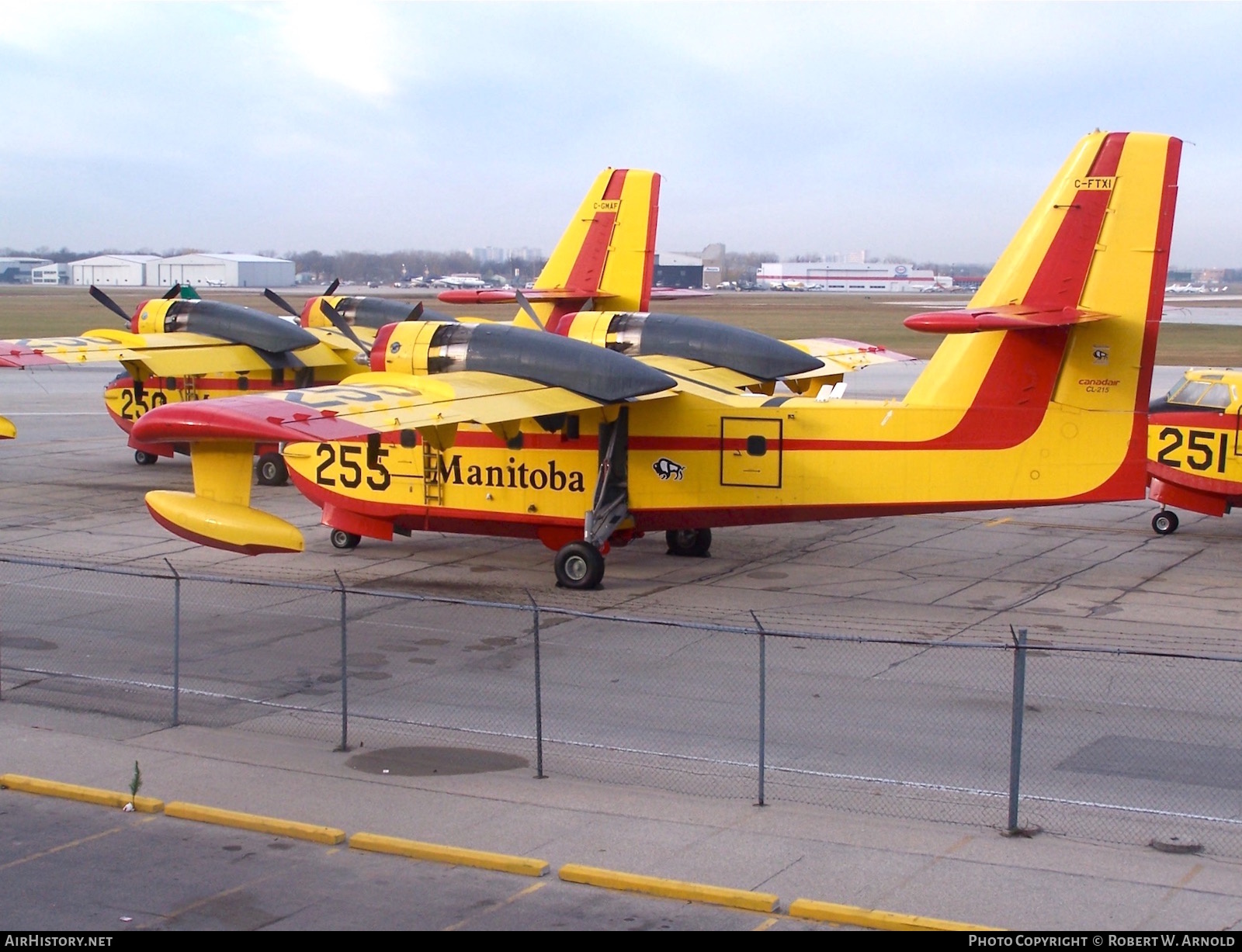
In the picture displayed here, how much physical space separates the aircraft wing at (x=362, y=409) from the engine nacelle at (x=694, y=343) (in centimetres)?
383

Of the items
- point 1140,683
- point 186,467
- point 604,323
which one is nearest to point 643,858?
point 1140,683

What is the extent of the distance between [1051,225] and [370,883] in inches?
535

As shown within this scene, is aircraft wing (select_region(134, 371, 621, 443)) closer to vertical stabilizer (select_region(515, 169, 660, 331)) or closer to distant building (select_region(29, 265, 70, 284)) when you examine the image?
vertical stabilizer (select_region(515, 169, 660, 331))

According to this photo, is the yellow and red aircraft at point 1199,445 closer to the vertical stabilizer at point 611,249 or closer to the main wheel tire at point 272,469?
the vertical stabilizer at point 611,249

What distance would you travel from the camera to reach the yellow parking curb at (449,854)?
974 cm

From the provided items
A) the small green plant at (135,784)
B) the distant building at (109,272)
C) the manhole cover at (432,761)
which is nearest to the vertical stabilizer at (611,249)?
the manhole cover at (432,761)

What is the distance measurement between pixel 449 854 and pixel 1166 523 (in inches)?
733

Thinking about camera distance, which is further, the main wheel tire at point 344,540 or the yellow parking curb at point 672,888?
the main wheel tire at point 344,540

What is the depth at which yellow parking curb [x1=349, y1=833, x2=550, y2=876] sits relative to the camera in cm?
974

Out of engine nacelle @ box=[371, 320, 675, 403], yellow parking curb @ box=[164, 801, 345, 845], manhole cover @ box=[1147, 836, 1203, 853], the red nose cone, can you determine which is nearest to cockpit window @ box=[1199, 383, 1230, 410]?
engine nacelle @ box=[371, 320, 675, 403]

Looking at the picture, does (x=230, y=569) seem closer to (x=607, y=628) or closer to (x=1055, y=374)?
(x=607, y=628)

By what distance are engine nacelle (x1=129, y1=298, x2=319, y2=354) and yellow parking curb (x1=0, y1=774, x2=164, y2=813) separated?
62.3ft

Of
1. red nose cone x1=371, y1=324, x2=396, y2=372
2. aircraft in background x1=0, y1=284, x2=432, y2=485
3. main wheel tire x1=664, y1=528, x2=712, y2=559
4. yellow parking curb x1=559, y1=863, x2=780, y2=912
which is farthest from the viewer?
aircraft in background x1=0, y1=284, x2=432, y2=485

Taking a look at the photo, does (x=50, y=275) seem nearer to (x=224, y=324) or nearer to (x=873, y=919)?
(x=224, y=324)
